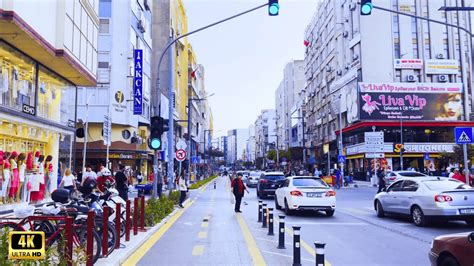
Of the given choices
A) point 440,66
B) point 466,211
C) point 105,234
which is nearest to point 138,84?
point 466,211

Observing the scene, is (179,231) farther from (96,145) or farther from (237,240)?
(96,145)

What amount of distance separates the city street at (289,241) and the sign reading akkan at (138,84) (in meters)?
25.3

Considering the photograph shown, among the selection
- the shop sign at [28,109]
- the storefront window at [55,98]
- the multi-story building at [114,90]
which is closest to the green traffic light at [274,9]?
the shop sign at [28,109]

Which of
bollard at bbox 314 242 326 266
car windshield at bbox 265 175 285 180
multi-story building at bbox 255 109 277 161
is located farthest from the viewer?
multi-story building at bbox 255 109 277 161

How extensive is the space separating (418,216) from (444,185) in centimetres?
123

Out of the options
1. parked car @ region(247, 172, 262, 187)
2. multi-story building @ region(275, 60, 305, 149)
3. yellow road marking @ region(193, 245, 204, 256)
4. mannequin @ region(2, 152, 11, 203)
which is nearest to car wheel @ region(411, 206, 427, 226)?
yellow road marking @ region(193, 245, 204, 256)

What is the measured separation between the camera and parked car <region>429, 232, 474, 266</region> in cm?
538

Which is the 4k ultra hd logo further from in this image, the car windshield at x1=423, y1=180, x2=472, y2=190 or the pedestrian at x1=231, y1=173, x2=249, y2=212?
the pedestrian at x1=231, y1=173, x2=249, y2=212

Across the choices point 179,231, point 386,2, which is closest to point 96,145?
point 179,231

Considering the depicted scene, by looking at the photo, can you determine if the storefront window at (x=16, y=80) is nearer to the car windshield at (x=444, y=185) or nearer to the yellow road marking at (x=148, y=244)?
the yellow road marking at (x=148, y=244)

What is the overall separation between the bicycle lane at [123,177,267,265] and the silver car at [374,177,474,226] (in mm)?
5040

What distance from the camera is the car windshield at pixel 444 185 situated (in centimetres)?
1309

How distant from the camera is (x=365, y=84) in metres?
54.5

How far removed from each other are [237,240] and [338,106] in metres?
50.4
